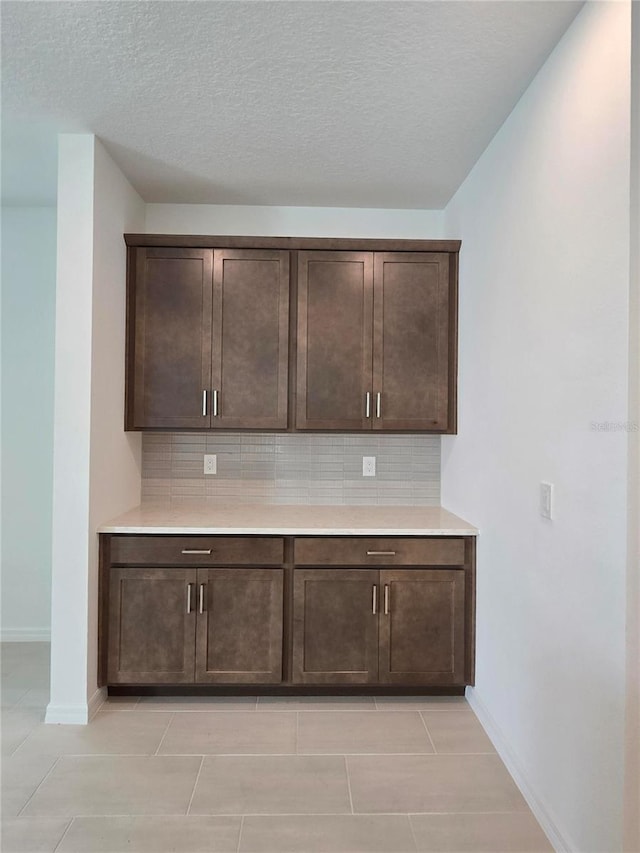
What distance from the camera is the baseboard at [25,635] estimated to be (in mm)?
3463

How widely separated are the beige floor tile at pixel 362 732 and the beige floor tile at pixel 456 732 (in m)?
0.05

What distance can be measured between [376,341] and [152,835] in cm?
238

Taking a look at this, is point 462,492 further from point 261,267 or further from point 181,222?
point 181,222

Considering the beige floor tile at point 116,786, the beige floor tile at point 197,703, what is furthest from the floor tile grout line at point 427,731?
the beige floor tile at point 116,786

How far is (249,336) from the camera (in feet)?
10.1

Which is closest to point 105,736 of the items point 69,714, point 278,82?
point 69,714

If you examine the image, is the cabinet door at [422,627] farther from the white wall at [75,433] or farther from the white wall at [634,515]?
the white wall at [75,433]

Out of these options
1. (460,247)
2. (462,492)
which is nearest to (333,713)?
(462,492)

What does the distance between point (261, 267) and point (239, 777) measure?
2.42 m

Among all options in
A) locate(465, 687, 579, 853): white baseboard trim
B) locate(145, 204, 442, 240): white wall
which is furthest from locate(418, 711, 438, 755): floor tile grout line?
locate(145, 204, 442, 240): white wall

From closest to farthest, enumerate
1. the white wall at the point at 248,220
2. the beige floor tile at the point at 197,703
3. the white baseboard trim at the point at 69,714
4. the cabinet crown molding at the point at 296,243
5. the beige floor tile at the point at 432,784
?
the beige floor tile at the point at 432,784 → the white baseboard trim at the point at 69,714 → the beige floor tile at the point at 197,703 → the cabinet crown molding at the point at 296,243 → the white wall at the point at 248,220

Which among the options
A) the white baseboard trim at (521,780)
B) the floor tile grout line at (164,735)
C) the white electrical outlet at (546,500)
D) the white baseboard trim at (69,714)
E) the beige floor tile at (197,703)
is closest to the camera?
the white baseboard trim at (521,780)

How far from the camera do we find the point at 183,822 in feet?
6.25

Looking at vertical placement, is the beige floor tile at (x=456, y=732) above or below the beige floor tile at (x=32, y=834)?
below
